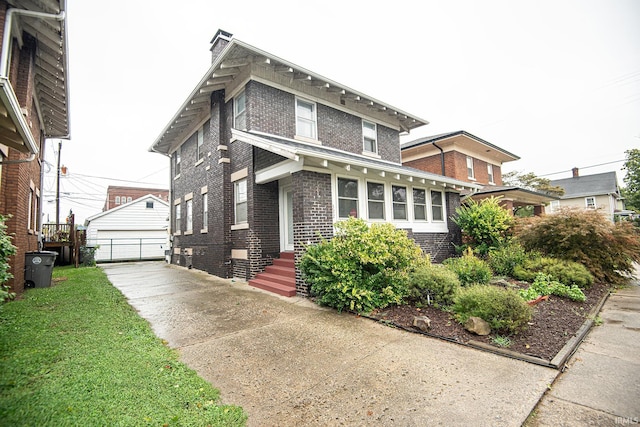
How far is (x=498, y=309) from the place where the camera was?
4.13 m

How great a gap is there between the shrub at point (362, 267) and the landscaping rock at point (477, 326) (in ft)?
4.53

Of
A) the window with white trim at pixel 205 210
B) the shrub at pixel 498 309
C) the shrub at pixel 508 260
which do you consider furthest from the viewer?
the window with white trim at pixel 205 210

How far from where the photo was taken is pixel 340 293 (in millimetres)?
5547

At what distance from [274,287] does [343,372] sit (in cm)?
433

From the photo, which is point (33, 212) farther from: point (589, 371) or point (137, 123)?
point (137, 123)

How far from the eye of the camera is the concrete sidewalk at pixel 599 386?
2.34m

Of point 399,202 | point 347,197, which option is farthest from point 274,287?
point 399,202

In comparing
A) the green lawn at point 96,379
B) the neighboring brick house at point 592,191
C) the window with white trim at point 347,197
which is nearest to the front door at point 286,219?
the window with white trim at point 347,197

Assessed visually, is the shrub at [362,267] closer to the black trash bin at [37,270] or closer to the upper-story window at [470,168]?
the black trash bin at [37,270]

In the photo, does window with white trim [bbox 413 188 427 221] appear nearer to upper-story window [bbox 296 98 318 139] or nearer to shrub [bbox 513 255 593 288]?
shrub [bbox 513 255 593 288]

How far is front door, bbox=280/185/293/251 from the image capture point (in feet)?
29.5

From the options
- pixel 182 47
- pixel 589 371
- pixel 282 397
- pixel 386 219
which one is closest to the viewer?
pixel 282 397

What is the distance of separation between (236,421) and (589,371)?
374cm

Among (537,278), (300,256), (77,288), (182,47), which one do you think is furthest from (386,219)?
(182,47)
